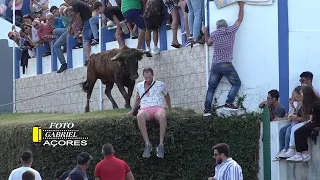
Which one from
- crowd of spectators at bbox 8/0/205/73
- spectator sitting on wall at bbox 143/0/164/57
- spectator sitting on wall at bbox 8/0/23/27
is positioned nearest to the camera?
crowd of spectators at bbox 8/0/205/73

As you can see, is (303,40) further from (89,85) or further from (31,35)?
(31,35)

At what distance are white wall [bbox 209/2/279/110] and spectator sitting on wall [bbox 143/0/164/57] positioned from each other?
2.46 m

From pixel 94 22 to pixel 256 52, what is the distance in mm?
6477

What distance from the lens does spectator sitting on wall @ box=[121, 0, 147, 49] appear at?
2109 cm

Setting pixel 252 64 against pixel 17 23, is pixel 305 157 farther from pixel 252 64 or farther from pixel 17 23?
pixel 17 23

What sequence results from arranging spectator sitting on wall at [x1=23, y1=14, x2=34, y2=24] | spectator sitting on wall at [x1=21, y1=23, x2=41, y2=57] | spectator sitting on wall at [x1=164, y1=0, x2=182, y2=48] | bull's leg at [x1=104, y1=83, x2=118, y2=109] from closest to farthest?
spectator sitting on wall at [x1=164, y1=0, x2=182, y2=48], bull's leg at [x1=104, y1=83, x2=118, y2=109], spectator sitting on wall at [x1=21, y1=23, x2=41, y2=57], spectator sitting on wall at [x1=23, y1=14, x2=34, y2=24]

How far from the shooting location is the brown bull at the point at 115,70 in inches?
782

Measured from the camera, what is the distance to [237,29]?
18188mm

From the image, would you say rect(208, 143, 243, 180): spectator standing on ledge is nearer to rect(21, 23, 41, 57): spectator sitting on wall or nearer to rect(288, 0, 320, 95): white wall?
rect(288, 0, 320, 95): white wall

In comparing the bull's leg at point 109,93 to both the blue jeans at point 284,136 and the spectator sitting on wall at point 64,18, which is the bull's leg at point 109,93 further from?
the blue jeans at point 284,136

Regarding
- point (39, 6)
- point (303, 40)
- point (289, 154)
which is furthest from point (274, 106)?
point (39, 6)

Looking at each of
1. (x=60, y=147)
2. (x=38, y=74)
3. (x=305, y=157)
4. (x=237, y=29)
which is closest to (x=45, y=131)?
(x=60, y=147)

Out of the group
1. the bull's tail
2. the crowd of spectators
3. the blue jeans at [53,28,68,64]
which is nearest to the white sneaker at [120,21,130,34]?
the crowd of spectators

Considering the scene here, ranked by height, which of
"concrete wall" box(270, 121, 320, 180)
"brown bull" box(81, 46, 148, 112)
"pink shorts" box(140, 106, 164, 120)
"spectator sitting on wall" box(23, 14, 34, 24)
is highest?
"spectator sitting on wall" box(23, 14, 34, 24)
